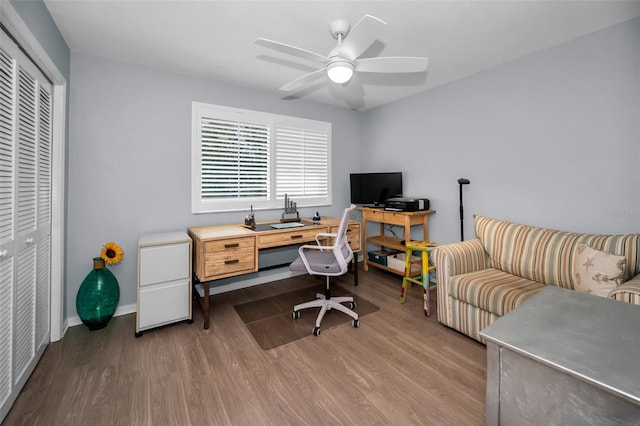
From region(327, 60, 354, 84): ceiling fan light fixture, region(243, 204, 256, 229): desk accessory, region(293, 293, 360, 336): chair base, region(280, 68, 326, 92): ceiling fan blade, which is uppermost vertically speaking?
region(280, 68, 326, 92): ceiling fan blade

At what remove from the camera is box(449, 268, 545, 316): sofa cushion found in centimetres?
204

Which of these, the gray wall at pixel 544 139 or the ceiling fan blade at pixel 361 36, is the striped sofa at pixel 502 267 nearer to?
the gray wall at pixel 544 139

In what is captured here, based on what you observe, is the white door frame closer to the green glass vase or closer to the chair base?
the green glass vase

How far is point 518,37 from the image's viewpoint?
2354 millimetres

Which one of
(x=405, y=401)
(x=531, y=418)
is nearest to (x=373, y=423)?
(x=405, y=401)

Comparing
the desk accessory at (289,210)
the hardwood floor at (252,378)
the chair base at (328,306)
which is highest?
the desk accessory at (289,210)

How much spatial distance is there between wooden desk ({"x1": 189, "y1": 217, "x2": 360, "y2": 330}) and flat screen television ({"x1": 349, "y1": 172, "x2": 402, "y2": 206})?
1.18m

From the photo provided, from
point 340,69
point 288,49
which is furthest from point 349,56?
point 288,49

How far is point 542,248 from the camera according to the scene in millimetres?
2346

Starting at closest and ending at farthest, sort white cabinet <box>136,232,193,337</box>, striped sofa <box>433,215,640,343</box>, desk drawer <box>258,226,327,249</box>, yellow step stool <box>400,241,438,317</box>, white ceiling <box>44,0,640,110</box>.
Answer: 1. white ceiling <box>44,0,640,110</box>
2. striped sofa <box>433,215,640,343</box>
3. white cabinet <box>136,232,193,337</box>
4. yellow step stool <box>400,241,438,317</box>
5. desk drawer <box>258,226,327,249</box>

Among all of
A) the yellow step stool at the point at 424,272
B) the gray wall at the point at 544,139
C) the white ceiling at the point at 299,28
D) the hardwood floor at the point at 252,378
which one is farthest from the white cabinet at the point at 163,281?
the gray wall at the point at 544,139

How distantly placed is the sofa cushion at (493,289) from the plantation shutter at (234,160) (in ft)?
8.00

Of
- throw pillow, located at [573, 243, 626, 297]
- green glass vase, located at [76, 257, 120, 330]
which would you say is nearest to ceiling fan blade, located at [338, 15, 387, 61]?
throw pillow, located at [573, 243, 626, 297]

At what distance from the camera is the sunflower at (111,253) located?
2.52 meters
